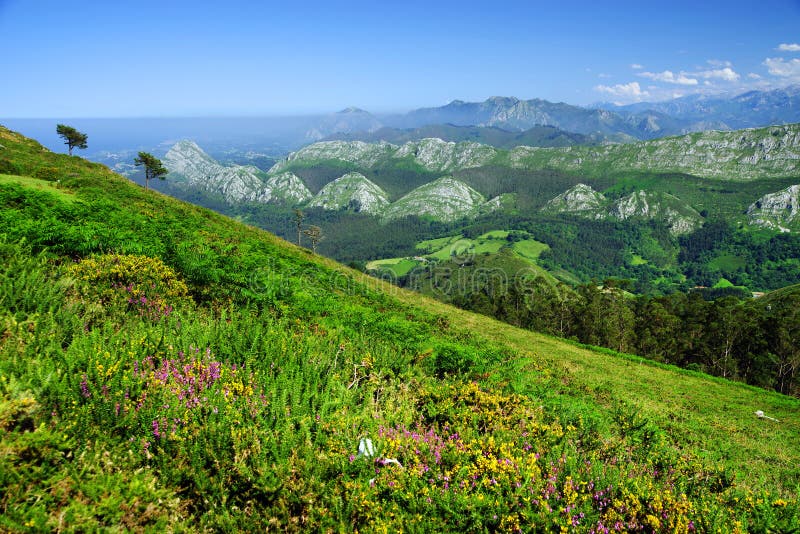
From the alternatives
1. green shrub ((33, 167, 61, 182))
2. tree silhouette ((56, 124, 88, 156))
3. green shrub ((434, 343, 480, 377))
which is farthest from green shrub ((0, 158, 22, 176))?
tree silhouette ((56, 124, 88, 156))

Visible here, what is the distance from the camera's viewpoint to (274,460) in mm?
5105

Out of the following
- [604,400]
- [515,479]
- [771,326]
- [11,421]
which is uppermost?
[11,421]

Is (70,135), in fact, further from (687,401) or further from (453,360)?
(687,401)

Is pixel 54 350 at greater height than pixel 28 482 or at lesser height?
greater

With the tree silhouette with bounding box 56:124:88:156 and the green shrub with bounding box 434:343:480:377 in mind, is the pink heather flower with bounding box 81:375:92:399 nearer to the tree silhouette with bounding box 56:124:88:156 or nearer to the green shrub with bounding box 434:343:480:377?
the green shrub with bounding box 434:343:480:377

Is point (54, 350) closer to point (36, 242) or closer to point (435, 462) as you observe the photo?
point (435, 462)

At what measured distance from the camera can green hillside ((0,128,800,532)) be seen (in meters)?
4.32

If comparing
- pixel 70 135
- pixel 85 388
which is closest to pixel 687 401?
pixel 85 388

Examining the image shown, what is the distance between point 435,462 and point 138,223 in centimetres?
1637

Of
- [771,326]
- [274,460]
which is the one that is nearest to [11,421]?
[274,460]

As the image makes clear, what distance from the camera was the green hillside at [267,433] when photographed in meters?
4.32

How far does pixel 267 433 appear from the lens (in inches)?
210

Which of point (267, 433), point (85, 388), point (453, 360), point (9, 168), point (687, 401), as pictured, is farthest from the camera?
point (9, 168)

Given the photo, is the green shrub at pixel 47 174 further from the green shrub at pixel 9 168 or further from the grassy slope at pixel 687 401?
the grassy slope at pixel 687 401
